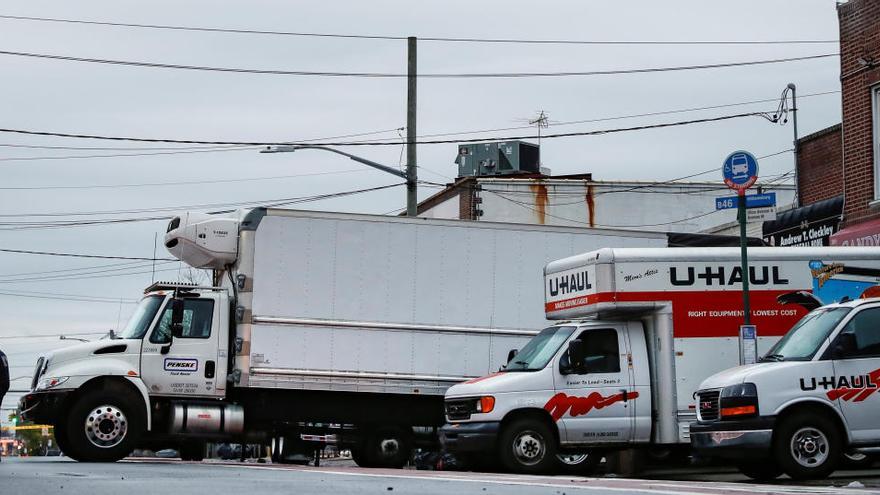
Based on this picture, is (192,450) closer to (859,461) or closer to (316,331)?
(316,331)

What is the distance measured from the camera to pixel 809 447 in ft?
47.9

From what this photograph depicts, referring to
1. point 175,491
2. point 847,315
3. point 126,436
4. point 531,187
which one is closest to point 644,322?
point 847,315

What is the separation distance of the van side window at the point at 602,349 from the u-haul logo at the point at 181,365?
19.5ft

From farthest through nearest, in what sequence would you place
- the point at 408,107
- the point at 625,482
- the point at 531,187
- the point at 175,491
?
the point at 531,187 → the point at 408,107 → the point at 625,482 → the point at 175,491

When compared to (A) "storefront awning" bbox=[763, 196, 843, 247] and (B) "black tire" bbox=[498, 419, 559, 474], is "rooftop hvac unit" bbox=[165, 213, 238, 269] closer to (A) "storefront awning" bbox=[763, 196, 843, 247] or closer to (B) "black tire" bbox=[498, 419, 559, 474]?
(B) "black tire" bbox=[498, 419, 559, 474]

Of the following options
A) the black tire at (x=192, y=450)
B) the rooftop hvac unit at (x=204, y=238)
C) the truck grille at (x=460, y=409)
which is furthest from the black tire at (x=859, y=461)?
the black tire at (x=192, y=450)

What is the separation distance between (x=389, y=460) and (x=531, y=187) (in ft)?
97.9

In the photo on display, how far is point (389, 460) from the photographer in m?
20.4

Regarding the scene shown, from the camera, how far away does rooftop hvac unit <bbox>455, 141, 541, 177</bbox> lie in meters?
53.3

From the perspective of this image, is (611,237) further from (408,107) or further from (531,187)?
(531,187)

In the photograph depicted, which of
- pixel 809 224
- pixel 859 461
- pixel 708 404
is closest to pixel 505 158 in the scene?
pixel 809 224

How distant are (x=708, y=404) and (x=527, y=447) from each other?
2874 millimetres

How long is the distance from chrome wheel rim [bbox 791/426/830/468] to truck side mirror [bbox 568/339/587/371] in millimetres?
3655

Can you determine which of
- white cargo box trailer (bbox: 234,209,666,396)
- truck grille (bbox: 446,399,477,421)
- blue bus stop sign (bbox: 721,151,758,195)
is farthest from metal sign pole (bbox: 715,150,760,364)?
white cargo box trailer (bbox: 234,209,666,396)
